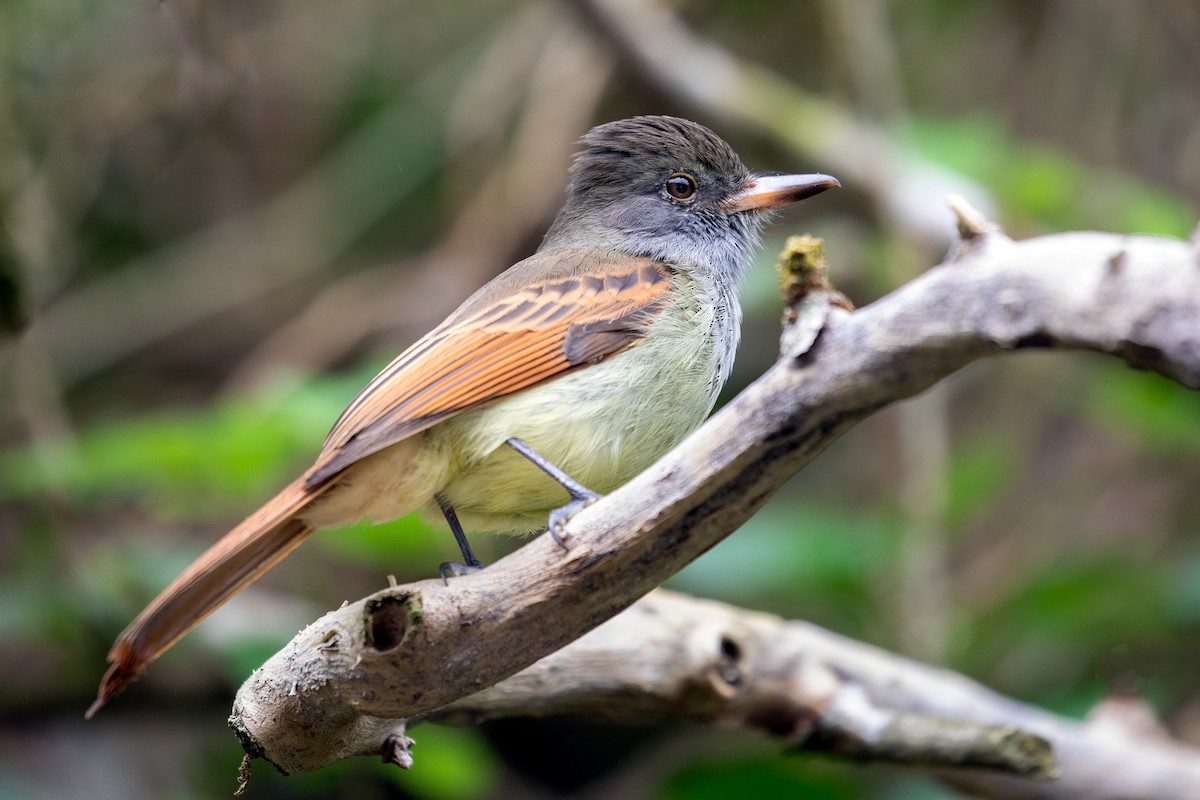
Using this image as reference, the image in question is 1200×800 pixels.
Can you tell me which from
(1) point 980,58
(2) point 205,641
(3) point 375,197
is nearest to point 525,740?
(2) point 205,641

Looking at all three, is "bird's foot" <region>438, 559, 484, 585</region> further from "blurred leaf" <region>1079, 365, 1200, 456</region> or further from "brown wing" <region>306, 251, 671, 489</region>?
"blurred leaf" <region>1079, 365, 1200, 456</region>

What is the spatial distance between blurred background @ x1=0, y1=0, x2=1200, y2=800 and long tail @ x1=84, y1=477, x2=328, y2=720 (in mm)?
1083

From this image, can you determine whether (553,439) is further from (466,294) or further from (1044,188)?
(466,294)

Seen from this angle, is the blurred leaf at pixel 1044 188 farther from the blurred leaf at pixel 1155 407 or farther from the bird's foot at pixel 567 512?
the bird's foot at pixel 567 512

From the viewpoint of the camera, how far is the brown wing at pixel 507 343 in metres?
2.63

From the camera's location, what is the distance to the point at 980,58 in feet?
22.8

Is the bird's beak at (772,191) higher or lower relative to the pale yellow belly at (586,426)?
higher

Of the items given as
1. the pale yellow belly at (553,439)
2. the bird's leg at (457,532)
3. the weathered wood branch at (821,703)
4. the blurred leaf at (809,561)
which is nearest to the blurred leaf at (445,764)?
the weathered wood branch at (821,703)

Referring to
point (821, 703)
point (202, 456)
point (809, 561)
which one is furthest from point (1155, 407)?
point (202, 456)

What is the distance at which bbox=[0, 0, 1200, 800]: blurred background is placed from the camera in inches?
172

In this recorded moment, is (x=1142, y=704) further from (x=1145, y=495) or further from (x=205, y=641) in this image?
(x=205, y=641)

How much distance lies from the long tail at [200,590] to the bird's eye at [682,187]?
47.5 inches

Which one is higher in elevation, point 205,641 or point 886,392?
point 886,392

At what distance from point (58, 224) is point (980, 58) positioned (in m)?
4.77
